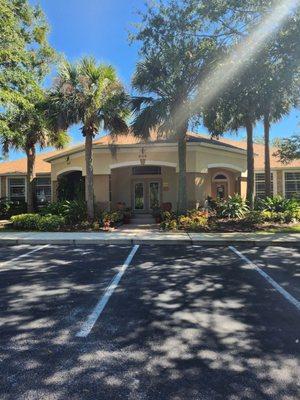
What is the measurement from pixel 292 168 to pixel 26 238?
20916 mm

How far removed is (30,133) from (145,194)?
291 inches

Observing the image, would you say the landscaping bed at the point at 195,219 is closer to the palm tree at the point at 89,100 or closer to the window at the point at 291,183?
the palm tree at the point at 89,100

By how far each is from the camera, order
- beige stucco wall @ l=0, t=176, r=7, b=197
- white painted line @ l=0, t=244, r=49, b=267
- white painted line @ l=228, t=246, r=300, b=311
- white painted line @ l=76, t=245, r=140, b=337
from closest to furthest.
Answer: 1. white painted line @ l=76, t=245, r=140, b=337
2. white painted line @ l=228, t=246, r=300, b=311
3. white painted line @ l=0, t=244, r=49, b=267
4. beige stucco wall @ l=0, t=176, r=7, b=197

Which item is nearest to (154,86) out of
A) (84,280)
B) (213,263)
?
(213,263)

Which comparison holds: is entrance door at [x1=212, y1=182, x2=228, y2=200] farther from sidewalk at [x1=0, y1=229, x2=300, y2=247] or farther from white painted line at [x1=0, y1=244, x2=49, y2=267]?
white painted line at [x1=0, y1=244, x2=49, y2=267]

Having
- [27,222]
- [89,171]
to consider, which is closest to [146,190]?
[89,171]

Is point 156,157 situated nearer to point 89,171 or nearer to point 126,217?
point 126,217

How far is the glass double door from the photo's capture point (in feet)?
80.7

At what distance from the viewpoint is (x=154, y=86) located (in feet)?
57.6

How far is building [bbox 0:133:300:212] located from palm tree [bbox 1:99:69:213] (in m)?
1.10

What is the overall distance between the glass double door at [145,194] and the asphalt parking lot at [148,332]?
14.8 m

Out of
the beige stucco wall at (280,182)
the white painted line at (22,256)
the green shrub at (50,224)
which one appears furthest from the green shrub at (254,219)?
the beige stucco wall at (280,182)

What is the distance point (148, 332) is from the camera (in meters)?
5.29

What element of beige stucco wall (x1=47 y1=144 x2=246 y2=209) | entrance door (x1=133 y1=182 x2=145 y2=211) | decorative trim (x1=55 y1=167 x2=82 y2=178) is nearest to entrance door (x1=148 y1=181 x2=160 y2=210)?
entrance door (x1=133 y1=182 x2=145 y2=211)
